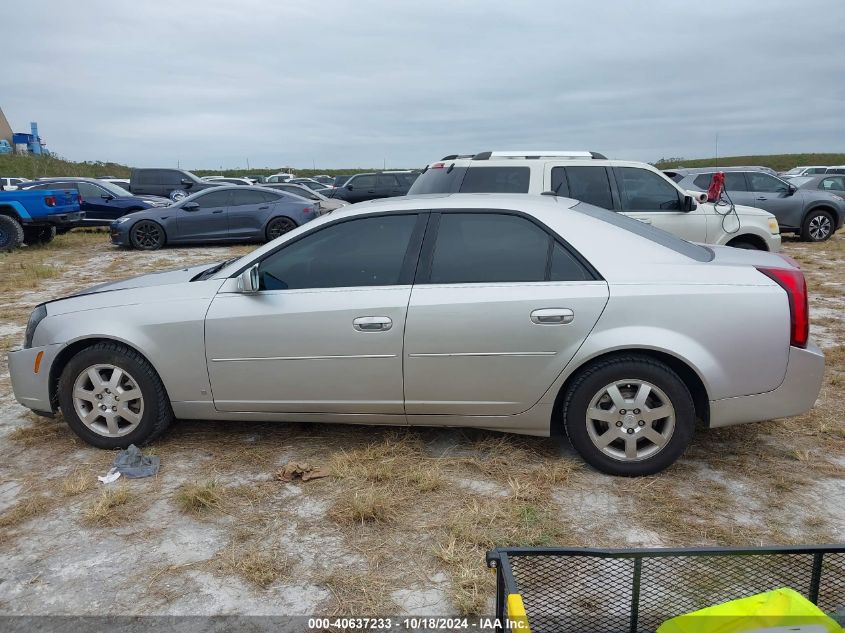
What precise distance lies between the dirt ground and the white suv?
14.4 feet

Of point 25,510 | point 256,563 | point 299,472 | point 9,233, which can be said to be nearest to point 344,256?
point 299,472

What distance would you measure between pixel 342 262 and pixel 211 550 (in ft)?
5.66

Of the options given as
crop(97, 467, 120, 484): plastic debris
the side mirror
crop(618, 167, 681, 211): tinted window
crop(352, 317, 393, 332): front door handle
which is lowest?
crop(97, 467, 120, 484): plastic debris

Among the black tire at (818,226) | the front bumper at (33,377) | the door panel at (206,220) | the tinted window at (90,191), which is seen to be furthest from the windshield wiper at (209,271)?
the tinted window at (90,191)

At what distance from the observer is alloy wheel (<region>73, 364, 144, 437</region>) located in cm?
421

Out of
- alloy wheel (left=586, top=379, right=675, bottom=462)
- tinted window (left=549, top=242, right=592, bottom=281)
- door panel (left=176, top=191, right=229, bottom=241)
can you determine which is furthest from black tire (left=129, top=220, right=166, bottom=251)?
alloy wheel (left=586, top=379, right=675, bottom=462)

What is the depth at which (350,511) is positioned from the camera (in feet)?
11.4

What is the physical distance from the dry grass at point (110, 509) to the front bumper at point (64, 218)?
12.9 meters

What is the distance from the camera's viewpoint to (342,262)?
411 cm

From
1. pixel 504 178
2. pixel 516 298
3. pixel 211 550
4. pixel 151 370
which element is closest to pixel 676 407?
pixel 516 298

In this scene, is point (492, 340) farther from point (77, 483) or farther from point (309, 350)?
point (77, 483)

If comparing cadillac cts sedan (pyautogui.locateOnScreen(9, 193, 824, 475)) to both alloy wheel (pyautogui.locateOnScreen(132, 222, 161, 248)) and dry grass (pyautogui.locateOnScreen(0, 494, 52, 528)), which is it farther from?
alloy wheel (pyautogui.locateOnScreen(132, 222, 161, 248))

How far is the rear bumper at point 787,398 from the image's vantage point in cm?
370

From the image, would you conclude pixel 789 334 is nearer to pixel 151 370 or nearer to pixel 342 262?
pixel 342 262
